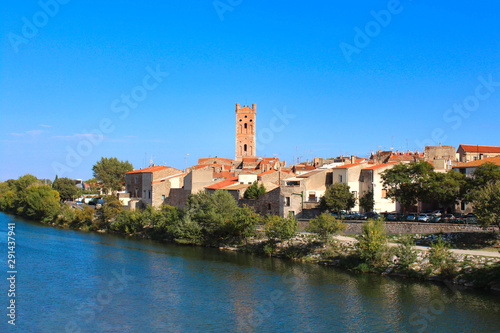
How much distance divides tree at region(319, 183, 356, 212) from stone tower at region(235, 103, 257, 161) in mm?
54670

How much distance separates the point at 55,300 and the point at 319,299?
36.6ft

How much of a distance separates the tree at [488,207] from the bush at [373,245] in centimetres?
493

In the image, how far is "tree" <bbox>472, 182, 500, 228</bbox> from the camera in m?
23.7

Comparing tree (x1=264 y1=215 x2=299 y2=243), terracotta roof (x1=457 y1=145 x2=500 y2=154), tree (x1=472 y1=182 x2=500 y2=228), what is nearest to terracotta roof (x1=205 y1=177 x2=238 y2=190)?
tree (x1=264 y1=215 x2=299 y2=243)

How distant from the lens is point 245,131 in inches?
3533

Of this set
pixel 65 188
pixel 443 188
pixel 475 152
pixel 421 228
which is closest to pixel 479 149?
pixel 475 152

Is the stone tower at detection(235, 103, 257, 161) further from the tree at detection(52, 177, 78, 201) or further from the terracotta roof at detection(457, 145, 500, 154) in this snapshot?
the terracotta roof at detection(457, 145, 500, 154)

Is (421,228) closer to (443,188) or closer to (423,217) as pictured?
(423,217)

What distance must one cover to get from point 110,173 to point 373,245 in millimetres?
50482

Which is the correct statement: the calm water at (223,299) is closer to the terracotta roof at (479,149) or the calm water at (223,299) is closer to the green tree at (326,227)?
the green tree at (326,227)

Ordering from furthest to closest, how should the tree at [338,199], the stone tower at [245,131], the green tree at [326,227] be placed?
the stone tower at [245,131], the tree at [338,199], the green tree at [326,227]

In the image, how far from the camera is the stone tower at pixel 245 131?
89.3 meters

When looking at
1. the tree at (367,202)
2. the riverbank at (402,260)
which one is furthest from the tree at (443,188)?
the riverbank at (402,260)

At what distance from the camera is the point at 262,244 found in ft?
103
